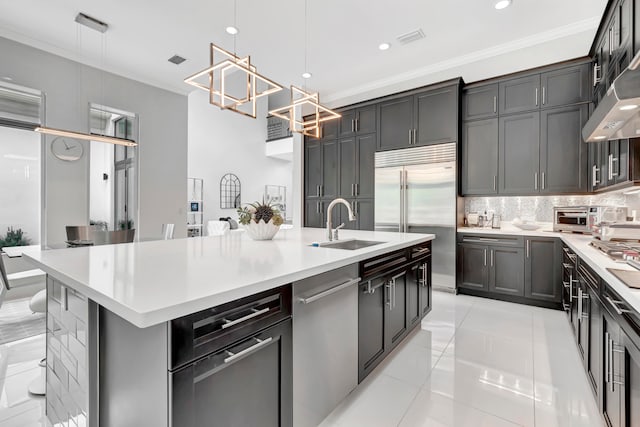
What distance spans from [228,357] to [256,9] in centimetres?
337

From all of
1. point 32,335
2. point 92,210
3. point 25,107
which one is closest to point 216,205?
point 92,210

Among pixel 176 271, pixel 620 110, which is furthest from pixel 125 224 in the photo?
pixel 620 110

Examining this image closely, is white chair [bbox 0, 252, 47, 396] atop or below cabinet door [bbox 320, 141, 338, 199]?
below

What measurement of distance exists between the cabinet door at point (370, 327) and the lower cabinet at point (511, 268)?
2.34 metres

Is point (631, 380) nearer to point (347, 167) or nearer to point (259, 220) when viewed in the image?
point (259, 220)

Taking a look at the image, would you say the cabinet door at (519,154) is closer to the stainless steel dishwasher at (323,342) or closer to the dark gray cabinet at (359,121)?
the dark gray cabinet at (359,121)

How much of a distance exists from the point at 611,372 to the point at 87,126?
19.8 feet

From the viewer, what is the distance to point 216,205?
33.2 ft

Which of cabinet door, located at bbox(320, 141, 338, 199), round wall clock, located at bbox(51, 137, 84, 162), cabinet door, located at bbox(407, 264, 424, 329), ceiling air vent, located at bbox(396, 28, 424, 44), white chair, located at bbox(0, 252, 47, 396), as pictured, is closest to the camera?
A: white chair, located at bbox(0, 252, 47, 396)

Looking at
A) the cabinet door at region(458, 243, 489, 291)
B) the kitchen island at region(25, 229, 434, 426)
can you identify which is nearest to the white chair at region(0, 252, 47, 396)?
the kitchen island at region(25, 229, 434, 426)

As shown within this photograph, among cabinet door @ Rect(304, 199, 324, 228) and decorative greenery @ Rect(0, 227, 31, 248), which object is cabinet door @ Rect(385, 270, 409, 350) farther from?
decorative greenery @ Rect(0, 227, 31, 248)

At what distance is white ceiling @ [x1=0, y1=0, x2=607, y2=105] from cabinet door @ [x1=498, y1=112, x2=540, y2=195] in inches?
27.7

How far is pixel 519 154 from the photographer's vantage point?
382cm

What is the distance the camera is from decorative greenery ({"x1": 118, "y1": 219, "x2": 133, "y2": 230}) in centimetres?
513
